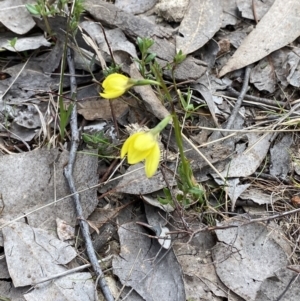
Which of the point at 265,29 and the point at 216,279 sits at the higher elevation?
the point at 265,29

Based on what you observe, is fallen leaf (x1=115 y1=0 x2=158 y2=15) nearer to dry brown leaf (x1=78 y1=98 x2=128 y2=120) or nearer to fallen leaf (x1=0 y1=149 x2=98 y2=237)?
dry brown leaf (x1=78 y1=98 x2=128 y2=120)

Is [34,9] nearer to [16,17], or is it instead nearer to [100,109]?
[16,17]

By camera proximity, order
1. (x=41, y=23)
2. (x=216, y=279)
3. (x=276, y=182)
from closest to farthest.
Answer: (x=216, y=279) → (x=276, y=182) → (x=41, y=23)

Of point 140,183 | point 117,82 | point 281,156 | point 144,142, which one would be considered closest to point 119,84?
point 117,82

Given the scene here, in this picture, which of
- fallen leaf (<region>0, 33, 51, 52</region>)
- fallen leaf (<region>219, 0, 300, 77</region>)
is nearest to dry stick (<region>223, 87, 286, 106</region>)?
fallen leaf (<region>219, 0, 300, 77</region>)

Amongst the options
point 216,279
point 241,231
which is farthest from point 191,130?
point 216,279

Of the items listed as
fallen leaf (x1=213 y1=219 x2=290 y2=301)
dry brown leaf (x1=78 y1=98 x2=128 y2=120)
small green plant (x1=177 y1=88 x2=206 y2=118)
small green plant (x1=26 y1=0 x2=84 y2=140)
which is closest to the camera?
fallen leaf (x1=213 y1=219 x2=290 y2=301)

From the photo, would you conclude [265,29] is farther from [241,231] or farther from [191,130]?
A: [241,231]
